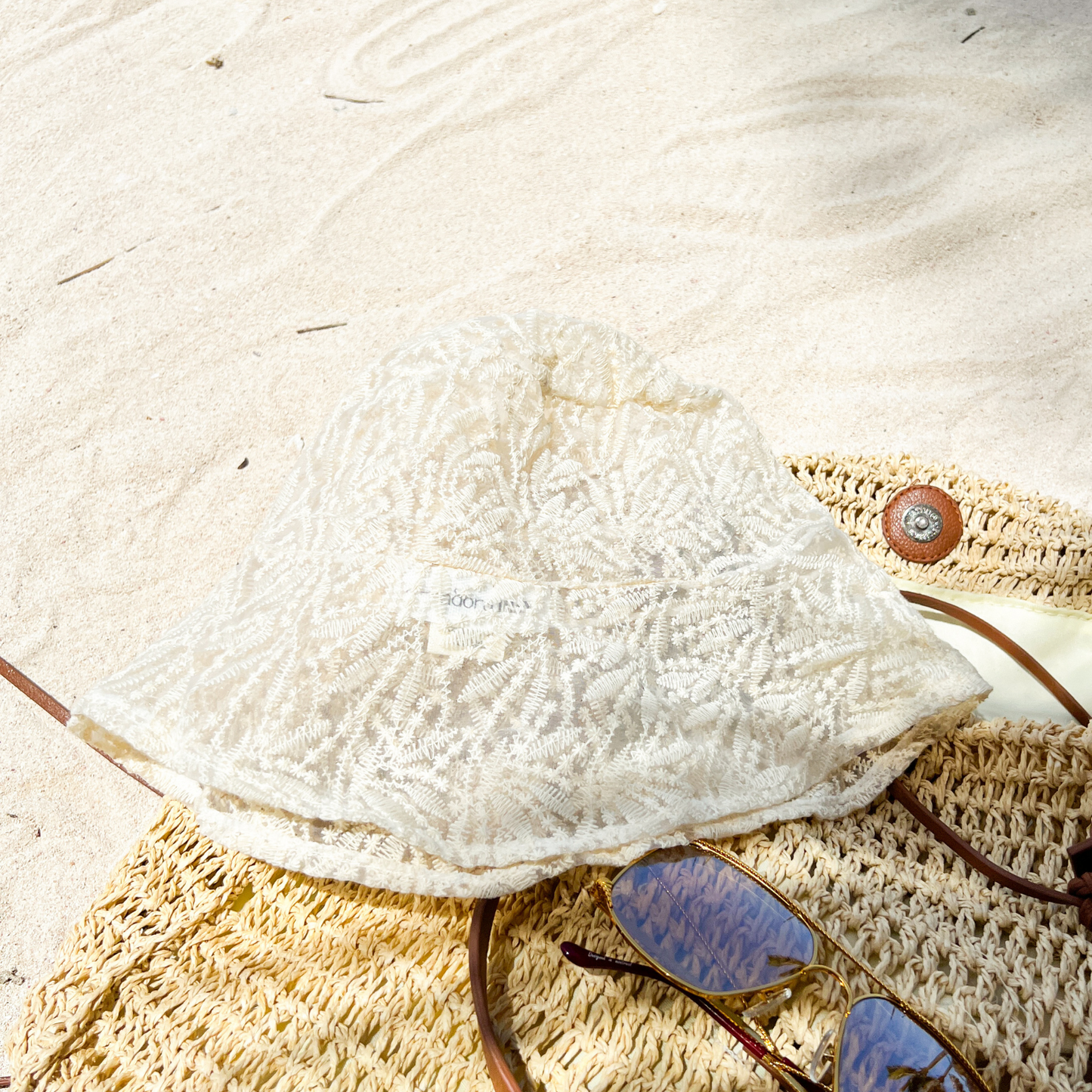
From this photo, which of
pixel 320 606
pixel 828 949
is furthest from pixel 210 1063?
pixel 828 949

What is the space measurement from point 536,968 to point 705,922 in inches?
5.3

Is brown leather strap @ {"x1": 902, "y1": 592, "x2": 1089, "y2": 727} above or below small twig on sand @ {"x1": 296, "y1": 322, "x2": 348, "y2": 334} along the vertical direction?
below

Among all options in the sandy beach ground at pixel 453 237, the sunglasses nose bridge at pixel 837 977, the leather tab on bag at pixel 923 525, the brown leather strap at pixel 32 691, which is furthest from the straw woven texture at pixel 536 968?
the sandy beach ground at pixel 453 237

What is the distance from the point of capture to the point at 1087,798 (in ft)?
2.16

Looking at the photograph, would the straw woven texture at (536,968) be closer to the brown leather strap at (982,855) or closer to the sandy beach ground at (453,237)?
the brown leather strap at (982,855)

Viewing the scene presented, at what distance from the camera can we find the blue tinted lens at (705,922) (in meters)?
0.62

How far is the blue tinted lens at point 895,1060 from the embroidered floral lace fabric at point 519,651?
15 centimetres

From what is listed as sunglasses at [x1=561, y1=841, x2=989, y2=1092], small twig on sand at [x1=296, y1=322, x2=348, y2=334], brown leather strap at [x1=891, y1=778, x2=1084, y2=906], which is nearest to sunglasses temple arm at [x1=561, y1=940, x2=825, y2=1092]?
sunglasses at [x1=561, y1=841, x2=989, y2=1092]

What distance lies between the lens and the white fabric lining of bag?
0.82 meters

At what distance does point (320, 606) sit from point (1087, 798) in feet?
1.95

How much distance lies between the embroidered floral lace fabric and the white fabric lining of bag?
171 mm

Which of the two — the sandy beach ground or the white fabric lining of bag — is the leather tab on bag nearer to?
the white fabric lining of bag

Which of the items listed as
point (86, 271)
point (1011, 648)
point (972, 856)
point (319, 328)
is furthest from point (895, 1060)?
point (86, 271)

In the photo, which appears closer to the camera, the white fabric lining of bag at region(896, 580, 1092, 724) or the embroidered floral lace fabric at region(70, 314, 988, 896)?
the embroidered floral lace fabric at region(70, 314, 988, 896)
